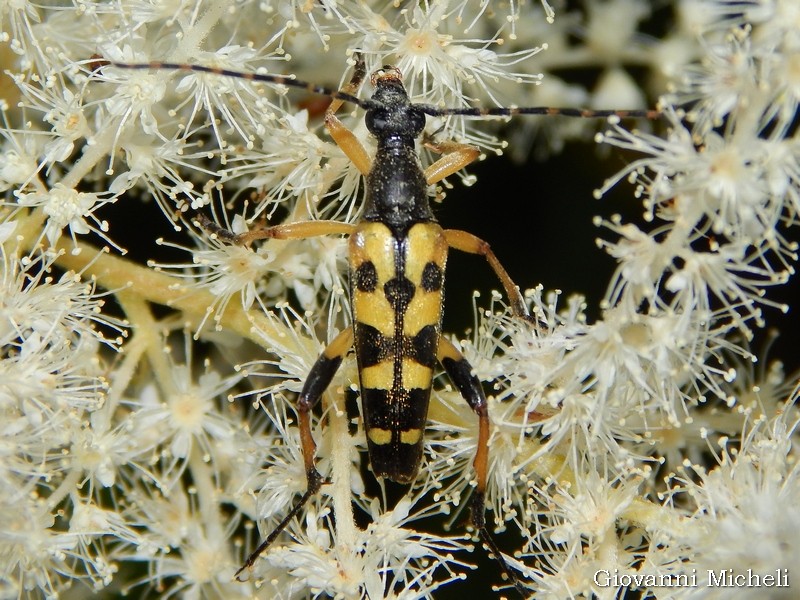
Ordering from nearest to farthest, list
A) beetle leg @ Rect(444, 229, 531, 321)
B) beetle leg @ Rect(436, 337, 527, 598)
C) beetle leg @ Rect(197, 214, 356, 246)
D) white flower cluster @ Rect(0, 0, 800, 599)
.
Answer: white flower cluster @ Rect(0, 0, 800, 599)
beetle leg @ Rect(436, 337, 527, 598)
beetle leg @ Rect(197, 214, 356, 246)
beetle leg @ Rect(444, 229, 531, 321)

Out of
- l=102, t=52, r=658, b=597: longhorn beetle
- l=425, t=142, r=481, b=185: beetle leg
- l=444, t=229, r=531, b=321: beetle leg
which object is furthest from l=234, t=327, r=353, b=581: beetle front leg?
l=425, t=142, r=481, b=185: beetle leg

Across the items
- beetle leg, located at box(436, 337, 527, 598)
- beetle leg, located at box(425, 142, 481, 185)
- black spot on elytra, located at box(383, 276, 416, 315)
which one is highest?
beetle leg, located at box(425, 142, 481, 185)

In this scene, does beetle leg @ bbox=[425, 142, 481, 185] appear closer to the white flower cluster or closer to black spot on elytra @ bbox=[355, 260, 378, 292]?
the white flower cluster

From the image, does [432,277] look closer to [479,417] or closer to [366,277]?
[366,277]

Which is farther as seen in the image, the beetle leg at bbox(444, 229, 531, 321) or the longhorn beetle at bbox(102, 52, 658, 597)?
the beetle leg at bbox(444, 229, 531, 321)

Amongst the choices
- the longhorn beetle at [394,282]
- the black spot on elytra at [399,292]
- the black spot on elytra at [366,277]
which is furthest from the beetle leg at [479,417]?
the black spot on elytra at [366,277]

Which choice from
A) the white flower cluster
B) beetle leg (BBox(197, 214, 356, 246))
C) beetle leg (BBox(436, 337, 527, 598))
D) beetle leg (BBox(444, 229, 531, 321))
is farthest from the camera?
beetle leg (BBox(444, 229, 531, 321))

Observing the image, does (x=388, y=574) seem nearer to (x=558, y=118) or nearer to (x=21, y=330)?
(x=21, y=330)

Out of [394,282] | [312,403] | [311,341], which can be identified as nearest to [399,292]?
[394,282]

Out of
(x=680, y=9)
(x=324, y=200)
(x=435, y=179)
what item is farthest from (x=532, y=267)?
(x=680, y=9)
